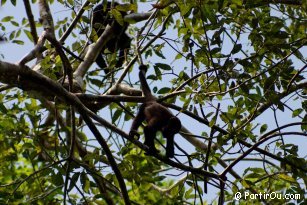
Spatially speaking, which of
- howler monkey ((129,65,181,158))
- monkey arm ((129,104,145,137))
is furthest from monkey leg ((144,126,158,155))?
monkey arm ((129,104,145,137))

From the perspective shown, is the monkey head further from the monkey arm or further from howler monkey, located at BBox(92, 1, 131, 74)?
howler monkey, located at BBox(92, 1, 131, 74)

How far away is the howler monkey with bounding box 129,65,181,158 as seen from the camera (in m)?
6.18

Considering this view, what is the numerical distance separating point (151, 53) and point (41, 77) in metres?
1.92

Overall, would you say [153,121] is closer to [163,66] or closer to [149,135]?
[149,135]

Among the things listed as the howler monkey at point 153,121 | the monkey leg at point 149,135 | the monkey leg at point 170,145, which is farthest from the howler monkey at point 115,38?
the monkey leg at point 170,145

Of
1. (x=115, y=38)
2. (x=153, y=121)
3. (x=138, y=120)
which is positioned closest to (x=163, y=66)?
(x=153, y=121)

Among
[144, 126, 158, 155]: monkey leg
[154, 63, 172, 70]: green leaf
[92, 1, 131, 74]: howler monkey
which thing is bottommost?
[144, 126, 158, 155]: monkey leg

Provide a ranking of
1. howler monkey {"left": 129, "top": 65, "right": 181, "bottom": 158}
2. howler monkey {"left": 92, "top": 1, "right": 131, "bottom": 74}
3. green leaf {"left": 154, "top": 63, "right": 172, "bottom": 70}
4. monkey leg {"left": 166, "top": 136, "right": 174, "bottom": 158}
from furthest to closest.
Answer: howler monkey {"left": 92, "top": 1, "right": 131, "bottom": 74} → monkey leg {"left": 166, "top": 136, "right": 174, "bottom": 158} → howler monkey {"left": 129, "top": 65, "right": 181, "bottom": 158} → green leaf {"left": 154, "top": 63, "right": 172, "bottom": 70}

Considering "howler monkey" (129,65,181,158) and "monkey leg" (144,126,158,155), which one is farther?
"monkey leg" (144,126,158,155)

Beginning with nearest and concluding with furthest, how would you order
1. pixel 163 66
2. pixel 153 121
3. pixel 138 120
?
pixel 163 66
pixel 153 121
pixel 138 120

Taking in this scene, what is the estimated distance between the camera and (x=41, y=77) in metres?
4.66

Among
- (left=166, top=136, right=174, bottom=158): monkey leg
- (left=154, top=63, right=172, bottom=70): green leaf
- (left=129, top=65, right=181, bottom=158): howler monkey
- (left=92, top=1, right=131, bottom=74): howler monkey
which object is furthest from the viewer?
(left=92, top=1, right=131, bottom=74): howler monkey

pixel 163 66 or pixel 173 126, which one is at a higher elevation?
pixel 163 66

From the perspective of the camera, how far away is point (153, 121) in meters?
6.24
